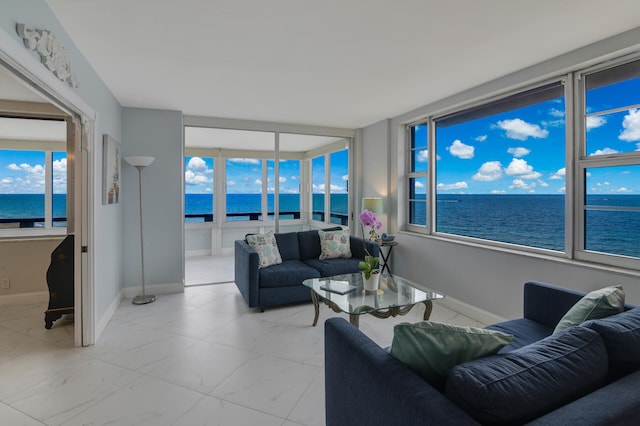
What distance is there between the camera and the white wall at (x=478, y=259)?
8.13ft

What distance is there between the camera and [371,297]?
2.76 m

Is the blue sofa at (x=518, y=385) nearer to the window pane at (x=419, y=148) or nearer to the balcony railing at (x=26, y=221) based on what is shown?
the window pane at (x=419, y=148)

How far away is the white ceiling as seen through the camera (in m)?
2.01

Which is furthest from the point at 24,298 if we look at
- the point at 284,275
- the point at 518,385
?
the point at 518,385

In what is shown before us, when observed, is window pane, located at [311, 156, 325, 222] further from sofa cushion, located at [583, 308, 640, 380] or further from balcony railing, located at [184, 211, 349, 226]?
sofa cushion, located at [583, 308, 640, 380]

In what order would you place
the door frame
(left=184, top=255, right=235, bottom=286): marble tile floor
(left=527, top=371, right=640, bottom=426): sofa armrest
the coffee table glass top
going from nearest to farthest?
1. (left=527, top=371, right=640, bottom=426): sofa armrest
2. the coffee table glass top
3. the door frame
4. (left=184, top=255, right=235, bottom=286): marble tile floor

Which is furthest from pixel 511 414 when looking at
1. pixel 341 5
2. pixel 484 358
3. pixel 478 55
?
pixel 478 55

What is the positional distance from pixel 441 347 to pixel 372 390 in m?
0.31

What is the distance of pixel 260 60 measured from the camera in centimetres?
278

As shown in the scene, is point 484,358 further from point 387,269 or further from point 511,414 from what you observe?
point 387,269

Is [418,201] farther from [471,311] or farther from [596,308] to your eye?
[596,308]

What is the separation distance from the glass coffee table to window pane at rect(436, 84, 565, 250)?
1277 mm

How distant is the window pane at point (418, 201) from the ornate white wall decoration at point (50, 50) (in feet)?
12.8

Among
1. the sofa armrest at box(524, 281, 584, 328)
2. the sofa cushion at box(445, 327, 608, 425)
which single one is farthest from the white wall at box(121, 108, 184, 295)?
the sofa cushion at box(445, 327, 608, 425)
